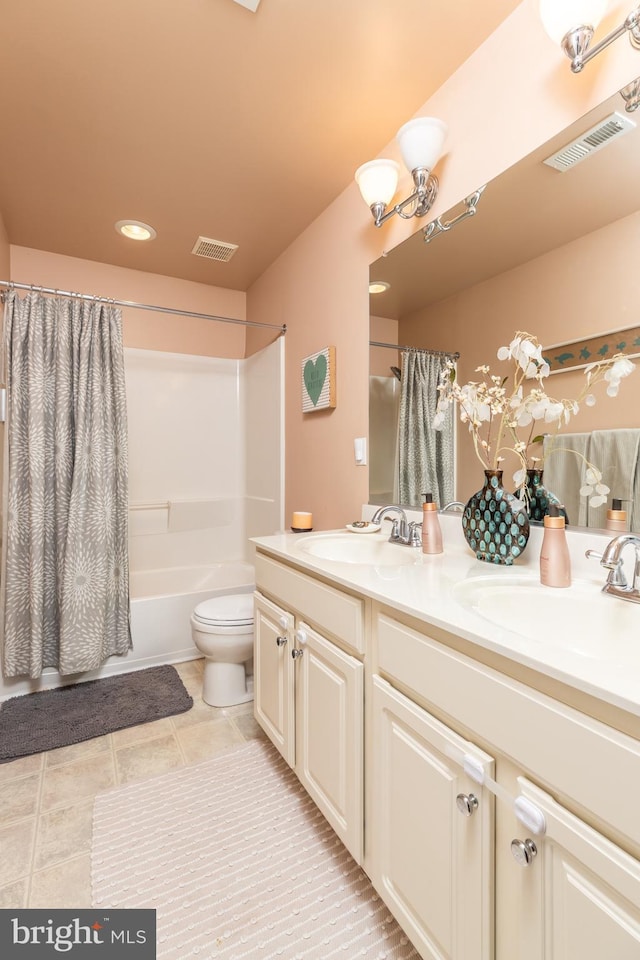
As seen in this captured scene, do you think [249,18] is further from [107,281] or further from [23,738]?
[23,738]

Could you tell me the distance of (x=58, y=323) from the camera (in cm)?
224

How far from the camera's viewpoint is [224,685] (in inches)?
80.9

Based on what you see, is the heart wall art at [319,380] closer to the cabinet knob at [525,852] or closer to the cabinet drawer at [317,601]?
the cabinet drawer at [317,601]

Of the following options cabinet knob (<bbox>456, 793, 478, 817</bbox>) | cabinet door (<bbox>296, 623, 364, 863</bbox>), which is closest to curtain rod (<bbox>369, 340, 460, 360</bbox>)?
cabinet door (<bbox>296, 623, 364, 863</bbox>)

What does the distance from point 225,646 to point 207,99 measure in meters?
2.10

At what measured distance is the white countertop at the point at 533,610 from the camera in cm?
A: 59

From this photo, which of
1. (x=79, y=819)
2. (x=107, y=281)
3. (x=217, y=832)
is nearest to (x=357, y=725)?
(x=217, y=832)

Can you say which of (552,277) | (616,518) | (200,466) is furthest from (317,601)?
(200,466)

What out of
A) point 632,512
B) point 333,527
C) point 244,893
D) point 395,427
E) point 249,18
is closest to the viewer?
point 632,512

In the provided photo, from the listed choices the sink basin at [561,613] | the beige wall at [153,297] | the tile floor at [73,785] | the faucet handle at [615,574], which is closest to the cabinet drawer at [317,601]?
the sink basin at [561,613]

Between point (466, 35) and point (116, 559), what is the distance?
99.4 inches

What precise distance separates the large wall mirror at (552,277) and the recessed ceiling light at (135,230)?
1.41 m

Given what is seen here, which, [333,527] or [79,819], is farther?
[333,527]

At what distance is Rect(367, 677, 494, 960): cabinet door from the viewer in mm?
736
